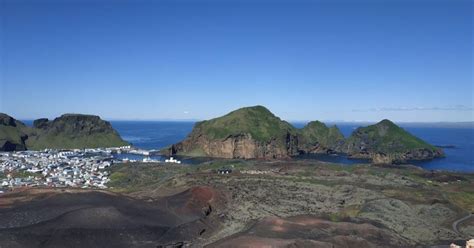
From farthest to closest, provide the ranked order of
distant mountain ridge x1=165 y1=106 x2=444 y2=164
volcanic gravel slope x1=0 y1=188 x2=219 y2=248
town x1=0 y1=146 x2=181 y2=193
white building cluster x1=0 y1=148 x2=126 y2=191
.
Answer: distant mountain ridge x1=165 y1=106 x2=444 y2=164 < white building cluster x1=0 y1=148 x2=126 y2=191 < town x1=0 y1=146 x2=181 y2=193 < volcanic gravel slope x1=0 y1=188 x2=219 y2=248

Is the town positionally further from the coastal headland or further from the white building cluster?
the coastal headland

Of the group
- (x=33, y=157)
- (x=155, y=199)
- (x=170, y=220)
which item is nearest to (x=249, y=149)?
(x=33, y=157)

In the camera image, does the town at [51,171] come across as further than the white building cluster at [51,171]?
No

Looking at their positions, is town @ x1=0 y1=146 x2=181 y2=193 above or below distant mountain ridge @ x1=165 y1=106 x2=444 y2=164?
below

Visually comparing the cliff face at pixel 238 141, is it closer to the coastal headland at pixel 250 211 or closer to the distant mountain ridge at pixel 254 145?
the distant mountain ridge at pixel 254 145

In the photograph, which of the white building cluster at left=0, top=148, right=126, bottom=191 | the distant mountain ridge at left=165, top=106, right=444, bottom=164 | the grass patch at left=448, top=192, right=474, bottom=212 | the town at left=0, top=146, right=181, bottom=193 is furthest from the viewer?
the distant mountain ridge at left=165, top=106, right=444, bottom=164

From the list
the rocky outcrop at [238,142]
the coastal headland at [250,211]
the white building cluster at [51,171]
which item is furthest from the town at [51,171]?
the rocky outcrop at [238,142]

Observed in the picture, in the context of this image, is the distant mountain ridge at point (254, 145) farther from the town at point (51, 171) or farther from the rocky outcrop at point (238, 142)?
the town at point (51, 171)

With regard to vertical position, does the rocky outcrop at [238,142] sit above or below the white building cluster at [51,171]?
above

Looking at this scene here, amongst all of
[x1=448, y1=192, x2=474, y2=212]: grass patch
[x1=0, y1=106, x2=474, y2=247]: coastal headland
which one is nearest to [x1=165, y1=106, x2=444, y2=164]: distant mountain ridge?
[x1=0, y1=106, x2=474, y2=247]: coastal headland

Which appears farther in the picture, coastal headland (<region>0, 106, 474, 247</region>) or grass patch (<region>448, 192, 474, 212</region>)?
grass patch (<region>448, 192, 474, 212</region>)

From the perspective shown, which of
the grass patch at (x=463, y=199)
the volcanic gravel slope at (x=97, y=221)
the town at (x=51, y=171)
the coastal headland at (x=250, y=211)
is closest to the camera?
the volcanic gravel slope at (x=97, y=221)

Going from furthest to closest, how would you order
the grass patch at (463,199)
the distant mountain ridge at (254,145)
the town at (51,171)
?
the distant mountain ridge at (254,145) < the town at (51,171) < the grass patch at (463,199)
